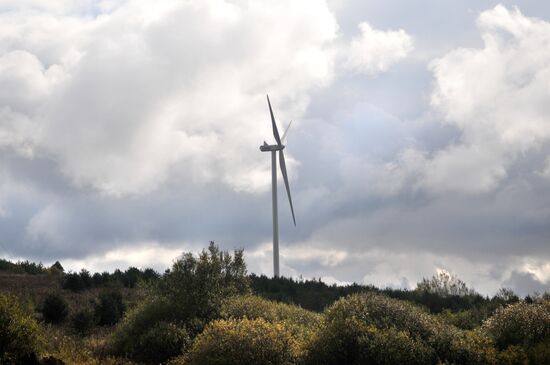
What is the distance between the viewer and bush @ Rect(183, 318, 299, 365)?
105 feet

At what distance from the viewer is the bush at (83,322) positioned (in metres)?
48.2

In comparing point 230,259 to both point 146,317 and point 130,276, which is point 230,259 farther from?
point 130,276

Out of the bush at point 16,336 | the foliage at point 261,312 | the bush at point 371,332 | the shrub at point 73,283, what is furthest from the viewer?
the shrub at point 73,283

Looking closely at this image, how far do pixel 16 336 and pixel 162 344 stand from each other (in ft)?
22.5

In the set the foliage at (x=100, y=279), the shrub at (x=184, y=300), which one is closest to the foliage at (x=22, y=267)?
the foliage at (x=100, y=279)

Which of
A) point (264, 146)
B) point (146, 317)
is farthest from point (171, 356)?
point (264, 146)

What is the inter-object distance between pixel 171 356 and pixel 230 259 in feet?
29.3

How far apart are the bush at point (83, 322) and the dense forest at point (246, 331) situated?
7 centimetres

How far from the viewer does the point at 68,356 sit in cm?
3494

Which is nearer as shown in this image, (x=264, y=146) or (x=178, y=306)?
(x=178, y=306)

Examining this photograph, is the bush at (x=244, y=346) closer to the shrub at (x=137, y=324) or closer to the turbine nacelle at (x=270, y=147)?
the shrub at (x=137, y=324)

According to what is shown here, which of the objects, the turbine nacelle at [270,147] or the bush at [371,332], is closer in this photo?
the bush at [371,332]

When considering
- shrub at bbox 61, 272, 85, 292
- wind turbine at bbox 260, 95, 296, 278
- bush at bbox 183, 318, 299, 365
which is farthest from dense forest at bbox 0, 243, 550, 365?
wind turbine at bbox 260, 95, 296, 278

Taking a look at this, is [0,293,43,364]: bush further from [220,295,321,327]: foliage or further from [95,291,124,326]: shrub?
[95,291,124,326]: shrub
